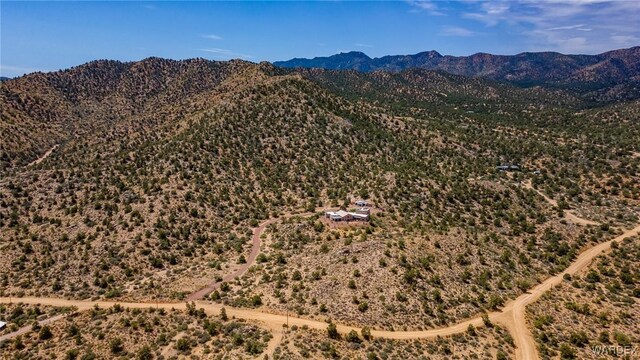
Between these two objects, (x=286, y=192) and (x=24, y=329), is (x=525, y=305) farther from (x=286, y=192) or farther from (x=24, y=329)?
(x=24, y=329)

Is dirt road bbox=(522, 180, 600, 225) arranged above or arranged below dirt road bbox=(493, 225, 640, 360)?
above

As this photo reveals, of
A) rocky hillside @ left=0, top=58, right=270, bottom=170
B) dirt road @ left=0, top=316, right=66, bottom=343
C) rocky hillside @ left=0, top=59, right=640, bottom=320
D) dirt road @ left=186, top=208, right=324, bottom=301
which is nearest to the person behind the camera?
dirt road @ left=0, top=316, right=66, bottom=343

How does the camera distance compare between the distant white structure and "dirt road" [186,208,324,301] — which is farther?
the distant white structure

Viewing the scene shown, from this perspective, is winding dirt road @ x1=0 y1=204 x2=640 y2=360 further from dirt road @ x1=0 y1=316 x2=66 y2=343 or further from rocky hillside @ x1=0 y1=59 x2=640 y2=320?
dirt road @ x1=0 y1=316 x2=66 y2=343

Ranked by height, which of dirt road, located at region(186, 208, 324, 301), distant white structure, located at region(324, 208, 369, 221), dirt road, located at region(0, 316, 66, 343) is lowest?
dirt road, located at region(0, 316, 66, 343)

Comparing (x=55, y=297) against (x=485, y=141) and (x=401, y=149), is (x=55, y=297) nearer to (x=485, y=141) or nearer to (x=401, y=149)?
(x=401, y=149)

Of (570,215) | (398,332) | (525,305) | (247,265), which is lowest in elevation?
(525,305)

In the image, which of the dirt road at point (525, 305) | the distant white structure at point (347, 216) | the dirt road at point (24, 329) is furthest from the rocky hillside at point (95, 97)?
the dirt road at point (525, 305)

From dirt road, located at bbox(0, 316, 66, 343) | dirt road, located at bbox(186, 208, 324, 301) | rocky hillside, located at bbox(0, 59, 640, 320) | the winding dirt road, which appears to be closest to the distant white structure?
rocky hillside, located at bbox(0, 59, 640, 320)

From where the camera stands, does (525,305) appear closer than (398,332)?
No

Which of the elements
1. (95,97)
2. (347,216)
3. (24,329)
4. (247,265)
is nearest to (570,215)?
(347,216)

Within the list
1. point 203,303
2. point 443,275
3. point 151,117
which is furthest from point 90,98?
point 443,275

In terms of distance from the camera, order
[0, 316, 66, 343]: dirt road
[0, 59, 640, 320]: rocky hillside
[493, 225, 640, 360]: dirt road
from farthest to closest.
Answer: [0, 59, 640, 320]: rocky hillside < [493, 225, 640, 360]: dirt road < [0, 316, 66, 343]: dirt road
